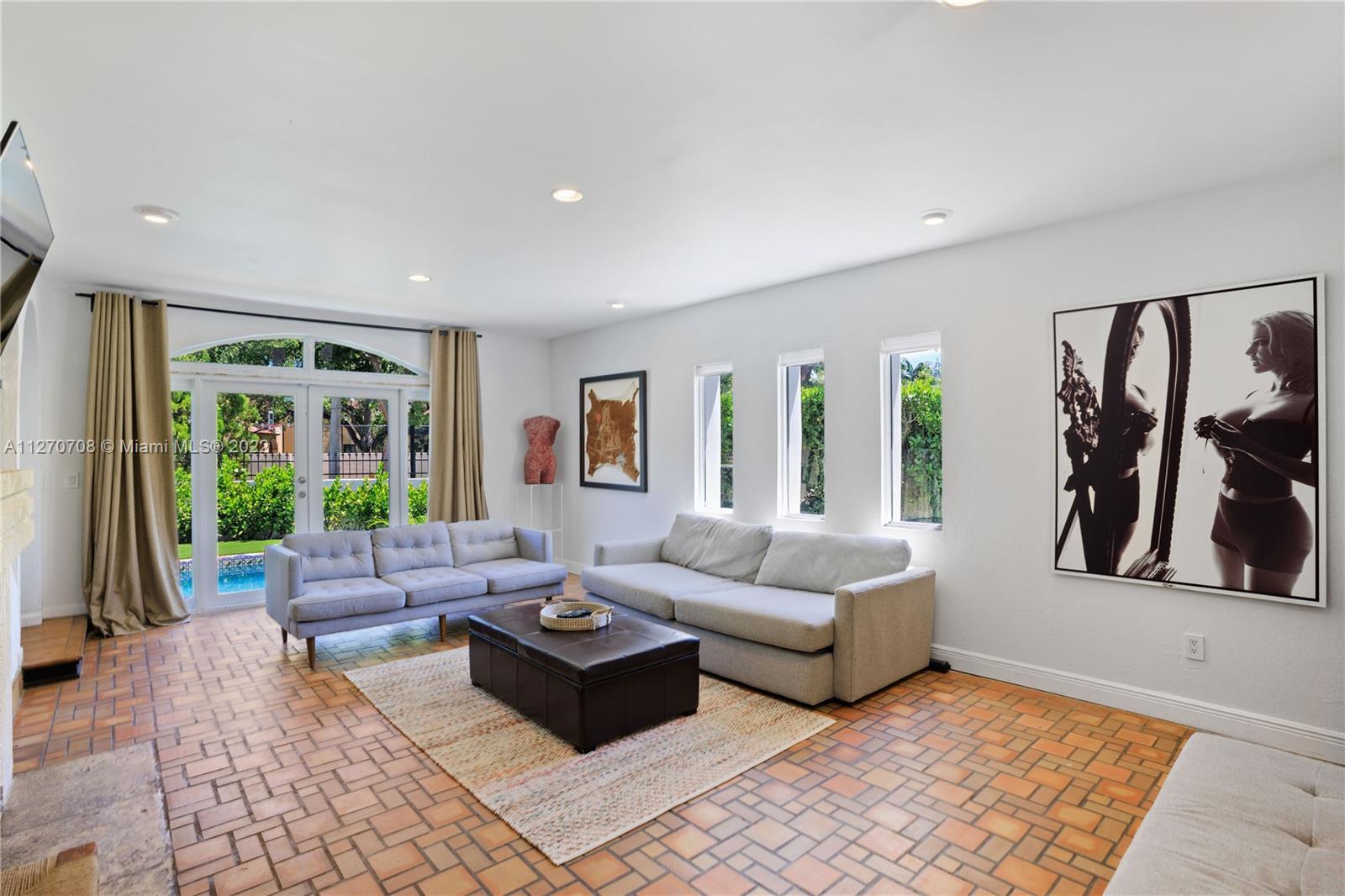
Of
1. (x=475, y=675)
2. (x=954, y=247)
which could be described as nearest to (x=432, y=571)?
(x=475, y=675)

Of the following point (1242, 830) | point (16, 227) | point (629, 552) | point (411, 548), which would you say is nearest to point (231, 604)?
point (411, 548)

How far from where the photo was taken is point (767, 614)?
3.55 meters

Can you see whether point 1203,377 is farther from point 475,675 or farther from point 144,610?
point 144,610

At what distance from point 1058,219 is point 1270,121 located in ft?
3.50

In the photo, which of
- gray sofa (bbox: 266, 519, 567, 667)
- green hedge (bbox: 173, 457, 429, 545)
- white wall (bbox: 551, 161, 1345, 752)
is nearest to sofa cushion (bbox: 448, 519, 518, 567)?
gray sofa (bbox: 266, 519, 567, 667)

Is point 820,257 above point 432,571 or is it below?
above

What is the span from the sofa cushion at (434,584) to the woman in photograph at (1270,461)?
4.26 metres

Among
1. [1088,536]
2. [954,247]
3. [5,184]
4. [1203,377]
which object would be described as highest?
[954,247]

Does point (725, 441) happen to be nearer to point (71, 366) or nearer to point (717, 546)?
point (717, 546)

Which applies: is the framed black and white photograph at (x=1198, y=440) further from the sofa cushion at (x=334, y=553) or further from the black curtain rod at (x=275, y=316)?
the black curtain rod at (x=275, y=316)

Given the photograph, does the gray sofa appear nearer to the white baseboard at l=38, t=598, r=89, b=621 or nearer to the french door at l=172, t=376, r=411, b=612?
the french door at l=172, t=376, r=411, b=612

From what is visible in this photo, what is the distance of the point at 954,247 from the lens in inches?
157

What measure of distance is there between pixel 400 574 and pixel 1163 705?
15.2 ft

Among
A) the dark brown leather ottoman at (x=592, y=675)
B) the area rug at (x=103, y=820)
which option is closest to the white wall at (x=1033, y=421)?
the dark brown leather ottoman at (x=592, y=675)
